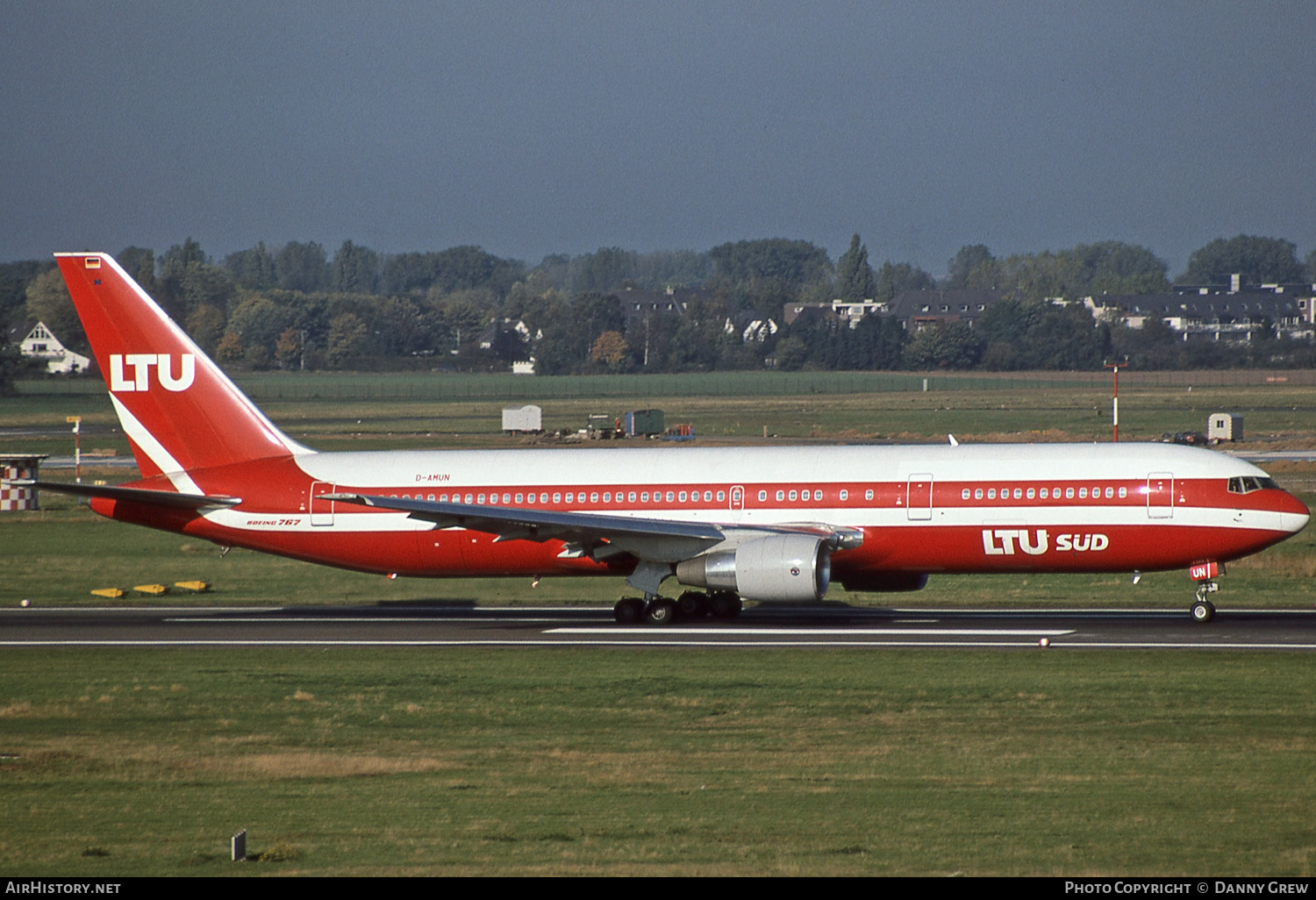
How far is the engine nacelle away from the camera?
32.8 metres

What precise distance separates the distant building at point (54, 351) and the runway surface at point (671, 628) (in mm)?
150266

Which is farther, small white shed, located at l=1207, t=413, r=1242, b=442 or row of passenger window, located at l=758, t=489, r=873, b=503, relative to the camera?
small white shed, located at l=1207, t=413, r=1242, b=442

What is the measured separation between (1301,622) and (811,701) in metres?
14.0

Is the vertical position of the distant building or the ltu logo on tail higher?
the distant building

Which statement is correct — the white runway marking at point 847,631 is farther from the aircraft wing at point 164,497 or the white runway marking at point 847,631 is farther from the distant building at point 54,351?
the distant building at point 54,351

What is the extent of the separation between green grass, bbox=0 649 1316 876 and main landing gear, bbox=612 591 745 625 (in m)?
4.78

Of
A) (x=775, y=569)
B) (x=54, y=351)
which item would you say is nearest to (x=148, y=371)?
(x=775, y=569)

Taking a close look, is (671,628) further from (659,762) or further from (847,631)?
(659,762)

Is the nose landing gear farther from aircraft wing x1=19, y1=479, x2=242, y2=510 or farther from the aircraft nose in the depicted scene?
aircraft wing x1=19, y1=479, x2=242, y2=510

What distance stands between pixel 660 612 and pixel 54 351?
536 feet

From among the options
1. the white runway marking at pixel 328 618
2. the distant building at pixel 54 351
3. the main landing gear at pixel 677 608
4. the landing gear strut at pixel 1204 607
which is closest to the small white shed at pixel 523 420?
the white runway marking at pixel 328 618

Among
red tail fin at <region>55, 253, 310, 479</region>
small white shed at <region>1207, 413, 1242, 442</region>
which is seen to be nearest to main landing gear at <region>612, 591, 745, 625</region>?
red tail fin at <region>55, 253, 310, 479</region>

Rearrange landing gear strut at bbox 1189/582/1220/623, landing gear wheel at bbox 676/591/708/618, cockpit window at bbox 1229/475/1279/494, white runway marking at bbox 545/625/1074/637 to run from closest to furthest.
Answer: white runway marking at bbox 545/625/1074/637
landing gear strut at bbox 1189/582/1220/623
cockpit window at bbox 1229/475/1279/494
landing gear wheel at bbox 676/591/708/618
